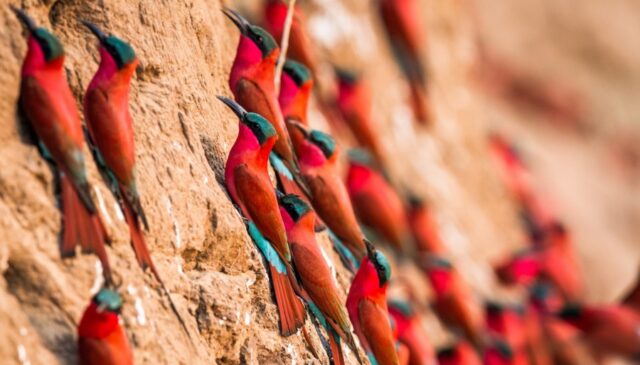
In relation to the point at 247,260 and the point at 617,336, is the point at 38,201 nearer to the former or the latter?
the point at 247,260

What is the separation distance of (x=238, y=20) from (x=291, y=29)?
5.04ft

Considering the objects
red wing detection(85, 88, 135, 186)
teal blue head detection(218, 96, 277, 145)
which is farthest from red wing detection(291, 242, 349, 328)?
red wing detection(85, 88, 135, 186)

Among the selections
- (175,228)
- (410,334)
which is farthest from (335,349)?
(410,334)

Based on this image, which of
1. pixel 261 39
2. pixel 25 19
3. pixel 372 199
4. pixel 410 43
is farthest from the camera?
pixel 410 43

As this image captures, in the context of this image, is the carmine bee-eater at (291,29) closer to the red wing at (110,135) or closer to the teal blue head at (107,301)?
the red wing at (110,135)

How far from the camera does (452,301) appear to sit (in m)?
8.86

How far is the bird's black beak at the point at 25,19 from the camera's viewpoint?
163 inches

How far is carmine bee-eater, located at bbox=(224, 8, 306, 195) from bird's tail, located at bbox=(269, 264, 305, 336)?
0.84 metres

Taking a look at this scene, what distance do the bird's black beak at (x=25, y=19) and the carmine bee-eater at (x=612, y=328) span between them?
6608 mm

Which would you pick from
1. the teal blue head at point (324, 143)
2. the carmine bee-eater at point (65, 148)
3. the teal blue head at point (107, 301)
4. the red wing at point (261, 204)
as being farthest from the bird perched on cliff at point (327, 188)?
the teal blue head at point (107, 301)

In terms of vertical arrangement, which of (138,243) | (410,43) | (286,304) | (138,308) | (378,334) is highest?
(138,243)

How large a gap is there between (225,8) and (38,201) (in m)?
2.25

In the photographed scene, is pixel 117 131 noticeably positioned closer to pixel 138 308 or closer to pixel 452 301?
pixel 138 308

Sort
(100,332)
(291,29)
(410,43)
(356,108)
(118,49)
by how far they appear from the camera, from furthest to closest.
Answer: (410,43), (356,108), (291,29), (118,49), (100,332)
